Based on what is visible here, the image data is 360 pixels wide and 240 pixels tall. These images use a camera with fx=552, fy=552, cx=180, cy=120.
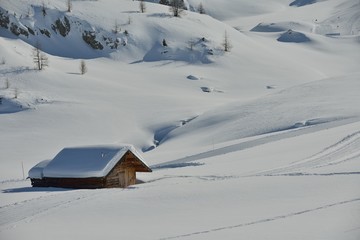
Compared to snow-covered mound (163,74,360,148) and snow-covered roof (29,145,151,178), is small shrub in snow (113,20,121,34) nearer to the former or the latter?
snow-covered mound (163,74,360,148)

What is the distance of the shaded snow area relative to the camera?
1855 centimetres

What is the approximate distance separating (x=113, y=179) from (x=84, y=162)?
66.8 inches

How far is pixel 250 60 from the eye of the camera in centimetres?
8431

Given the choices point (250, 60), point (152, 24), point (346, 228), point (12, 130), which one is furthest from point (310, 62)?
point (346, 228)

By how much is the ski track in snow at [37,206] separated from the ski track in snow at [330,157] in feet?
28.0

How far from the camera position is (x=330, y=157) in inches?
1187

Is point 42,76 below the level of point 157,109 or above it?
above

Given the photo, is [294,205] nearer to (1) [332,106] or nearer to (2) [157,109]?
(1) [332,106]

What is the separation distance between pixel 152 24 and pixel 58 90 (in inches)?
1194

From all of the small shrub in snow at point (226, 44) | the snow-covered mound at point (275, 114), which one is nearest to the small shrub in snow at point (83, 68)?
the snow-covered mound at point (275, 114)

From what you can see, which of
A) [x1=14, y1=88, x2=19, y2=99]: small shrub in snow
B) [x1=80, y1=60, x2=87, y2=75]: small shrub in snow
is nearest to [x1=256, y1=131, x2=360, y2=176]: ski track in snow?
[x1=14, y1=88, x2=19, y2=99]: small shrub in snow

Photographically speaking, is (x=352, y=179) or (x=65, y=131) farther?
(x=65, y=131)

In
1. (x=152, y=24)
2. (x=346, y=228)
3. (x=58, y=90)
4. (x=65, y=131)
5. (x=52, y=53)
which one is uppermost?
(x=152, y=24)

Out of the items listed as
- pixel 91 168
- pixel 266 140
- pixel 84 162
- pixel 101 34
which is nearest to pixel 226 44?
pixel 101 34
